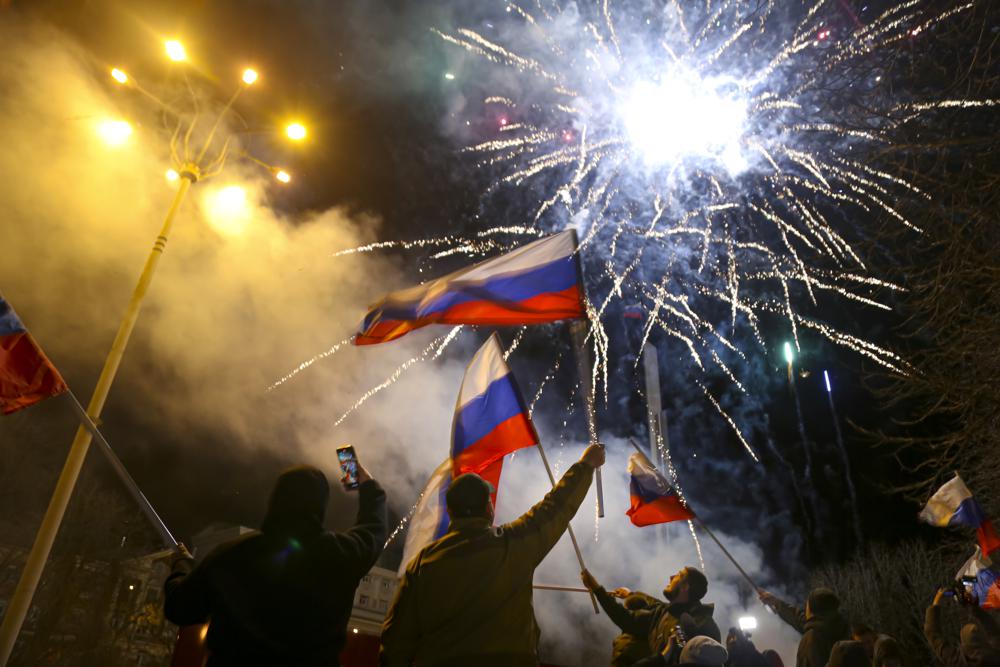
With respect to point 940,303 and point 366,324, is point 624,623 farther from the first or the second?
point 940,303

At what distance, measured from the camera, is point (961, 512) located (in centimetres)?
716

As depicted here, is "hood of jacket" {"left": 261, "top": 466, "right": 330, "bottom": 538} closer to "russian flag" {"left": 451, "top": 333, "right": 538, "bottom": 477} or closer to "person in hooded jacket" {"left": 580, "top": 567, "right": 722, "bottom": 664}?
"russian flag" {"left": 451, "top": 333, "right": 538, "bottom": 477}

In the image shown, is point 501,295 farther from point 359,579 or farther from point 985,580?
point 985,580

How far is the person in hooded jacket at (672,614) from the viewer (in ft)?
14.5

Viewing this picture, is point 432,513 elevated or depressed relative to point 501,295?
depressed

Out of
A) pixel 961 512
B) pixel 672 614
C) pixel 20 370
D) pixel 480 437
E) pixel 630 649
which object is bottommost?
pixel 630 649

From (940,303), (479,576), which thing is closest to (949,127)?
(940,303)

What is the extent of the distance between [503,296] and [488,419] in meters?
0.97

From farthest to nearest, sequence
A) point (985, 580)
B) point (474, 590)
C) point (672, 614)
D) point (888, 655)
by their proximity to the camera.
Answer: point (985, 580)
point (672, 614)
point (888, 655)
point (474, 590)

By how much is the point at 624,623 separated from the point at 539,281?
2.61 meters

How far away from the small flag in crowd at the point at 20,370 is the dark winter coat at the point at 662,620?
413 centimetres

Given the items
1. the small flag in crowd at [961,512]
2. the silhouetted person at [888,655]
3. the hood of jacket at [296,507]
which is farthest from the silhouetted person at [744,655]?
the small flag in crowd at [961,512]

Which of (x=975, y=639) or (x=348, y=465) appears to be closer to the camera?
(x=348, y=465)

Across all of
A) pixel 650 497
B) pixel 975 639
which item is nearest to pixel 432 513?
pixel 650 497
